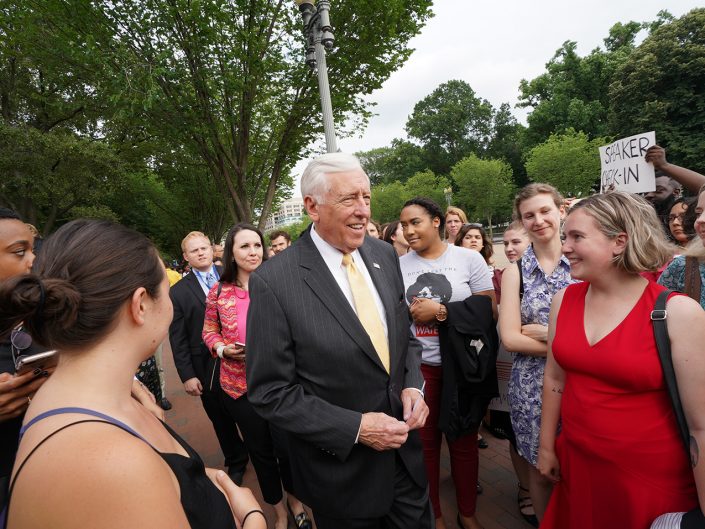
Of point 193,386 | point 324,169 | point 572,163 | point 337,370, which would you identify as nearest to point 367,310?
point 337,370

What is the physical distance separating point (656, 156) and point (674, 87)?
29.3m

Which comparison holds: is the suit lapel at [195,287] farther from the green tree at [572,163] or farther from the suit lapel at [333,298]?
the green tree at [572,163]

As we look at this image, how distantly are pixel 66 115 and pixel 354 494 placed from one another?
20.1 metres

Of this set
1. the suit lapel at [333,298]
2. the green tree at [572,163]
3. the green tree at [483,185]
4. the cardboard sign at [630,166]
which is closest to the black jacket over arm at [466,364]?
the suit lapel at [333,298]

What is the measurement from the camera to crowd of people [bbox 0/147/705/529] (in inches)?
38.2

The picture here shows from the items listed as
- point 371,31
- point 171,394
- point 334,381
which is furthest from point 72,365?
point 371,31

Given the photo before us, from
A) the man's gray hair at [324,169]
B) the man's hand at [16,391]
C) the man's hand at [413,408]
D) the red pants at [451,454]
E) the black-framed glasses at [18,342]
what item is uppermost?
the man's gray hair at [324,169]

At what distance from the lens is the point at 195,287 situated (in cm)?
361

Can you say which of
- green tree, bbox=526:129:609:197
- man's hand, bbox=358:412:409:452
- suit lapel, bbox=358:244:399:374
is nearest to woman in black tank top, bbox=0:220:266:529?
man's hand, bbox=358:412:409:452

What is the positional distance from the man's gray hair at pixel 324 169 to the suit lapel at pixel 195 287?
7.09ft

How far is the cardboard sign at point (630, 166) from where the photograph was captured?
380 cm

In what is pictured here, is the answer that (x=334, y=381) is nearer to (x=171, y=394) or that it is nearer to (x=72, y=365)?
(x=72, y=365)

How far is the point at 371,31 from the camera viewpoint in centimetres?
934

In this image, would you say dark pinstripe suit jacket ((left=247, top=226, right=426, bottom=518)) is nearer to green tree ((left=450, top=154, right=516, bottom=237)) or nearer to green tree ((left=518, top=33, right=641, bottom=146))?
green tree ((left=450, top=154, right=516, bottom=237))
